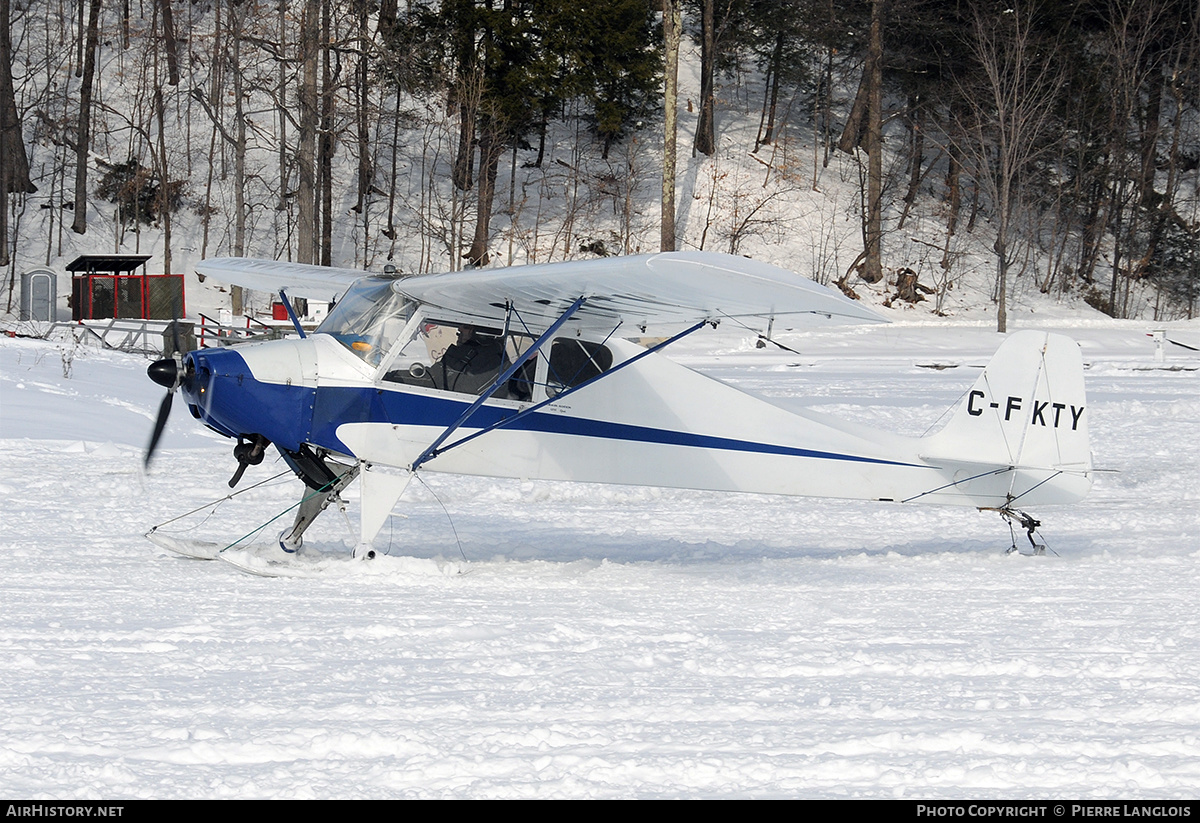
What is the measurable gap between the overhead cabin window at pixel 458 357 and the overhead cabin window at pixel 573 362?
10.5 inches

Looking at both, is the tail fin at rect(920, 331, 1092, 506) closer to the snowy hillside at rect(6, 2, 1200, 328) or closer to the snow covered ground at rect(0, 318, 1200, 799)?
the snow covered ground at rect(0, 318, 1200, 799)

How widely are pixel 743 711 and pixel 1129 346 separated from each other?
87.7 ft

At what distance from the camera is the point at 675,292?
21.1ft

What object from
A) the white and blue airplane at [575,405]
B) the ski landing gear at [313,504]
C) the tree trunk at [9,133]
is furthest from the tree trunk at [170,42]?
the ski landing gear at [313,504]

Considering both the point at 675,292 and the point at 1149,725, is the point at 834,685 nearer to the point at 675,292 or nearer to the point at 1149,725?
the point at 1149,725

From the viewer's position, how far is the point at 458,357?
7.45 meters

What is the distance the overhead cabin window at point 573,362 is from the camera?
7.64 m

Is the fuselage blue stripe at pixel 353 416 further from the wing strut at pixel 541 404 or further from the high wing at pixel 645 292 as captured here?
the high wing at pixel 645 292

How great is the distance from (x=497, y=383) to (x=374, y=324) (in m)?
0.95

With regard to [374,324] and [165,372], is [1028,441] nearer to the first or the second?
[374,324]

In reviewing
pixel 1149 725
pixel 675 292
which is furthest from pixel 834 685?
pixel 675 292

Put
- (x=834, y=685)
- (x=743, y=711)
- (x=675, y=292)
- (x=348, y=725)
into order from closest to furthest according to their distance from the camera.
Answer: (x=348, y=725), (x=743, y=711), (x=834, y=685), (x=675, y=292)

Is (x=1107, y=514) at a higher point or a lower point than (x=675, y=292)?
lower

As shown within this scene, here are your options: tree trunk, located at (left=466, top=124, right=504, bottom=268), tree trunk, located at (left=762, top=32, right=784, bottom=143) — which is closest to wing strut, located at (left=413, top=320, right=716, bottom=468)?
tree trunk, located at (left=466, top=124, right=504, bottom=268)
